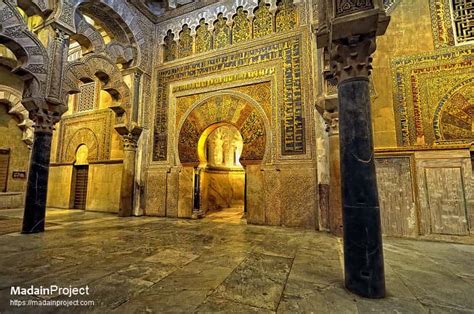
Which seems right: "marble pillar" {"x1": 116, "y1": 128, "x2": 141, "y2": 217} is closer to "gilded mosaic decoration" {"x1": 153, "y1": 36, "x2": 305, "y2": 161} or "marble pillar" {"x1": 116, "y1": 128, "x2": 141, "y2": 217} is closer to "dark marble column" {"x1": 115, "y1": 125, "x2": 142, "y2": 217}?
"dark marble column" {"x1": 115, "y1": 125, "x2": 142, "y2": 217}

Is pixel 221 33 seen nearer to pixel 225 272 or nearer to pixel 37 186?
pixel 37 186

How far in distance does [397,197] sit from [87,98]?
1125cm

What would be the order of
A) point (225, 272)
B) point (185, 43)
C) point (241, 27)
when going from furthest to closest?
point (185, 43)
point (241, 27)
point (225, 272)

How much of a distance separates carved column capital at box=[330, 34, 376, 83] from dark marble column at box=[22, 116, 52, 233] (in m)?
6.09

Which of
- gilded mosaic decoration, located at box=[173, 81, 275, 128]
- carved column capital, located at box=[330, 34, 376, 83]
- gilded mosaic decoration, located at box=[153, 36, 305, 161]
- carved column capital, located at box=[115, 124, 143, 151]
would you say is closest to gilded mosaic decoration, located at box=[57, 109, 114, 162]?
carved column capital, located at box=[115, 124, 143, 151]

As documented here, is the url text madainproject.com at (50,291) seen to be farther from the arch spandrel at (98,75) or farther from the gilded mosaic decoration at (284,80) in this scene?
the gilded mosaic decoration at (284,80)

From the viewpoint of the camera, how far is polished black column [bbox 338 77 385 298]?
222 centimetres

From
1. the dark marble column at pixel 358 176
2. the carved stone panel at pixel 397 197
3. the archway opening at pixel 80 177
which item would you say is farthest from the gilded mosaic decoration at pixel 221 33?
the archway opening at pixel 80 177

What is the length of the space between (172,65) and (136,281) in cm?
727

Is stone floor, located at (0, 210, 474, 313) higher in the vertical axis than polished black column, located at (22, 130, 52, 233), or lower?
lower

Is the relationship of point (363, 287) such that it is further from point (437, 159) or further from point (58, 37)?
point (58, 37)

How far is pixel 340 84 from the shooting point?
8.79 feet

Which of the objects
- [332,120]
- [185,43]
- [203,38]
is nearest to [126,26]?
[185,43]

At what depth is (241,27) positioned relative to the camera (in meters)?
7.15
